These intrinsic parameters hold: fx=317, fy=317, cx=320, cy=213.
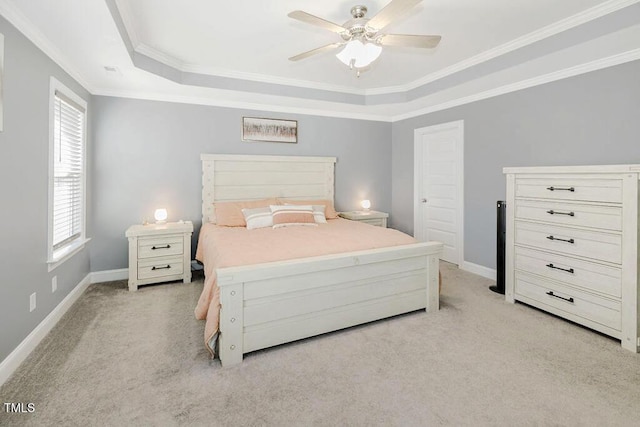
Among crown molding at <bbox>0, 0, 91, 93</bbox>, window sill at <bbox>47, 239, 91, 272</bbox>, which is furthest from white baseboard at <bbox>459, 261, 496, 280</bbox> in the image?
crown molding at <bbox>0, 0, 91, 93</bbox>

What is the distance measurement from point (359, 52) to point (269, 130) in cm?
234

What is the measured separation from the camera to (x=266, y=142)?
14.4ft

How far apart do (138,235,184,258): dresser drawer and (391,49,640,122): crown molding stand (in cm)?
375

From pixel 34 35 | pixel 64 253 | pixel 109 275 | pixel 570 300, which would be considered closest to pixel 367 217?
pixel 570 300

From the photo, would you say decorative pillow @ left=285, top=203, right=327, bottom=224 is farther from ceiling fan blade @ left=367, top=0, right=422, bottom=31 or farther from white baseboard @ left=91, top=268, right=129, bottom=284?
ceiling fan blade @ left=367, top=0, right=422, bottom=31

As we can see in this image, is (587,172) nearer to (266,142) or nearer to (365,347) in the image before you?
(365,347)

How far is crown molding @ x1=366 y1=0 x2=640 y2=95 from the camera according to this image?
2.24 meters

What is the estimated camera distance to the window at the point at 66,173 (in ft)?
8.23

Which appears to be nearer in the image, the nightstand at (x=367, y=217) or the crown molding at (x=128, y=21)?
the crown molding at (x=128, y=21)

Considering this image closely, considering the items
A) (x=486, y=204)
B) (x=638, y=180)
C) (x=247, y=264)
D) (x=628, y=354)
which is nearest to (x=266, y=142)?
(x=247, y=264)

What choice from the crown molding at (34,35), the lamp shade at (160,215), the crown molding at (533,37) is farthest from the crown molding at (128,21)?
the crown molding at (533,37)

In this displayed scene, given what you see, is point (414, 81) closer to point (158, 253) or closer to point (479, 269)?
point (479, 269)

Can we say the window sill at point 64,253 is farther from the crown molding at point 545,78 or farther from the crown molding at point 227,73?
the crown molding at point 545,78

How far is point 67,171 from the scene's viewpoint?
291 cm
